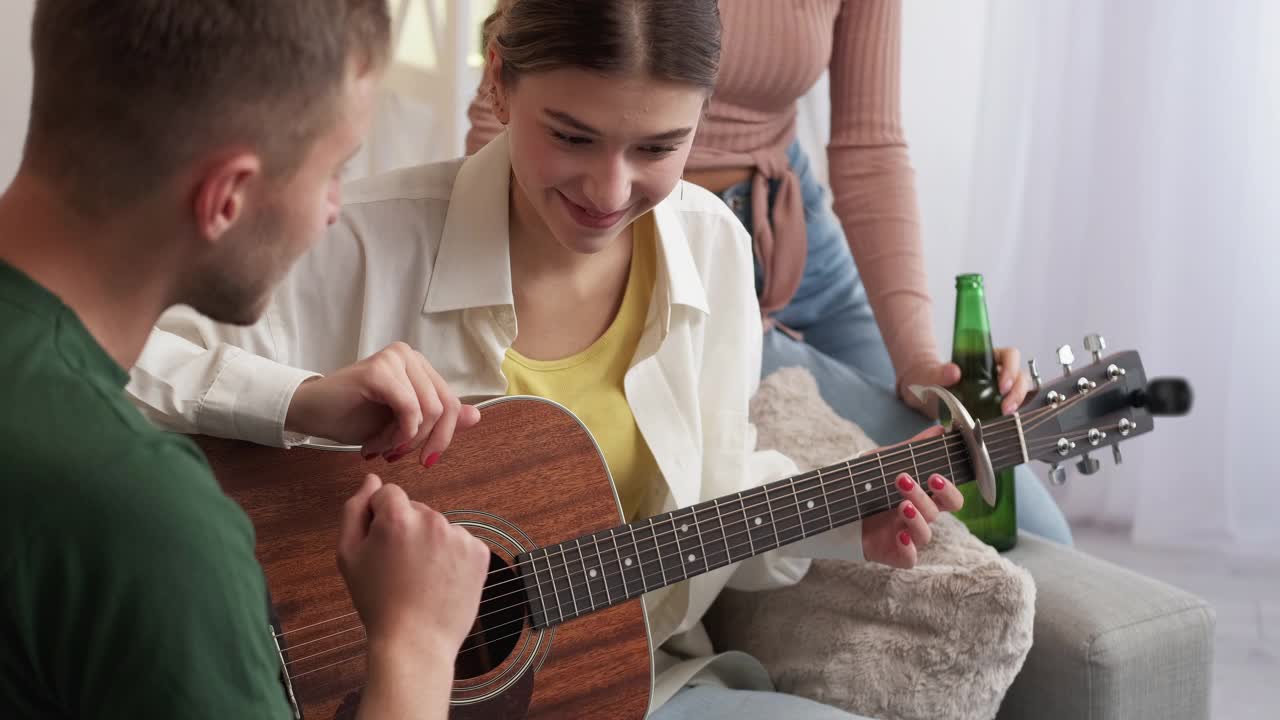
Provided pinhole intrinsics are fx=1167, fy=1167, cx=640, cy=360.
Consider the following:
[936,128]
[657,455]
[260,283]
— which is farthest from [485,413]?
[936,128]

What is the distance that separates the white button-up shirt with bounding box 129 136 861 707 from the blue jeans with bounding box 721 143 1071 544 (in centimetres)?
34

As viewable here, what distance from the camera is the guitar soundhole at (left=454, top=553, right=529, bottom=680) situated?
1.18 m

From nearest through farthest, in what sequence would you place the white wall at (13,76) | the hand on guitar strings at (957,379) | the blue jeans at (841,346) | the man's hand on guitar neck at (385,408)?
1. the man's hand on guitar neck at (385,408)
2. the hand on guitar strings at (957,379)
3. the blue jeans at (841,346)
4. the white wall at (13,76)

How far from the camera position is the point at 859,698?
4.67 ft

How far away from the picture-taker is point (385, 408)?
3.69ft

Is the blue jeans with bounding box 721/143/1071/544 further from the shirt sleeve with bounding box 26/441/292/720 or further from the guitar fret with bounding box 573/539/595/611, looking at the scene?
the shirt sleeve with bounding box 26/441/292/720

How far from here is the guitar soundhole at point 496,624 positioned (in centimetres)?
Answer: 118

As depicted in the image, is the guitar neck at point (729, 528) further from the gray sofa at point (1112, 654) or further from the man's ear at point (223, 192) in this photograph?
the man's ear at point (223, 192)

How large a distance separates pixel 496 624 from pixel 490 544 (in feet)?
0.27

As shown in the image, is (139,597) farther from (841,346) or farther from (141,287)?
(841,346)

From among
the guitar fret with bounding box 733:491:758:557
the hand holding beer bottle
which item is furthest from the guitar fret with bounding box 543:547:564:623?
the hand holding beer bottle

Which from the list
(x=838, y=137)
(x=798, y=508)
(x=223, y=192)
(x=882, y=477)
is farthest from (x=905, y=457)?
(x=223, y=192)

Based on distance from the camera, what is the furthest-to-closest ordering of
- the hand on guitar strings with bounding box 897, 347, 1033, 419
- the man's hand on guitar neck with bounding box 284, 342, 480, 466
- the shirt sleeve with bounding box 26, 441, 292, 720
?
the hand on guitar strings with bounding box 897, 347, 1033, 419
the man's hand on guitar neck with bounding box 284, 342, 480, 466
the shirt sleeve with bounding box 26, 441, 292, 720

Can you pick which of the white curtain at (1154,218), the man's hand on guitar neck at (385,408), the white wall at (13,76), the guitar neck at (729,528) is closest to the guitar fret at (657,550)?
the guitar neck at (729,528)
